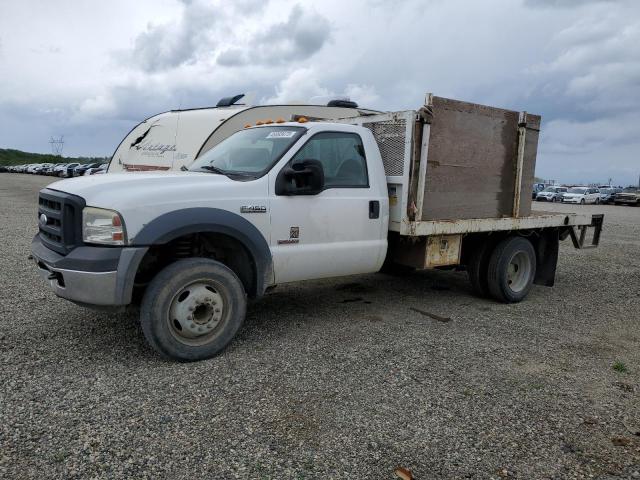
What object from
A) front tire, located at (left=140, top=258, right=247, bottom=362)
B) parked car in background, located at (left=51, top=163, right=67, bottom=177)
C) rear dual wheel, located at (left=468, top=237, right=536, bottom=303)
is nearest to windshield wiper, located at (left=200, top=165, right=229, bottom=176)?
front tire, located at (left=140, top=258, right=247, bottom=362)

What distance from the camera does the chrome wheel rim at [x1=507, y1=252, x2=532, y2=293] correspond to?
6926mm

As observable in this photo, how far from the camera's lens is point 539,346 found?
5.09m

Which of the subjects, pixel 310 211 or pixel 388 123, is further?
pixel 388 123

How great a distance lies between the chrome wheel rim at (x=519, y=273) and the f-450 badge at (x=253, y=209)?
3.80m

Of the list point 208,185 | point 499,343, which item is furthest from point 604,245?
point 208,185

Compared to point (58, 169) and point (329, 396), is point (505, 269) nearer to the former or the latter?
point (329, 396)

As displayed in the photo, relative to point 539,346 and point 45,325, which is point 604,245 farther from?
point 45,325

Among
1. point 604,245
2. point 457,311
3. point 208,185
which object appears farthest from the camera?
point 604,245

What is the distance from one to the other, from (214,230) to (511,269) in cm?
429

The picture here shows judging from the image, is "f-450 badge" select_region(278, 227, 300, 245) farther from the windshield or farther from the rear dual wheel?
the rear dual wheel

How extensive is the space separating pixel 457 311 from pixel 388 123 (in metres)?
2.38

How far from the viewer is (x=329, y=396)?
3.82 metres

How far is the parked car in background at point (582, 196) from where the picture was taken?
126 feet

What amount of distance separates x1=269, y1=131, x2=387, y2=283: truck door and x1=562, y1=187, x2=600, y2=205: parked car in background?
3772 centimetres
